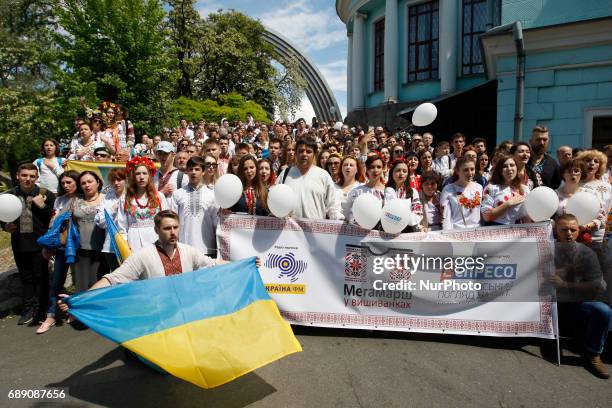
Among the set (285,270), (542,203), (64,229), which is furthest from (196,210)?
(542,203)

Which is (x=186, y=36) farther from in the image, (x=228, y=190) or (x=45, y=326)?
(x=228, y=190)

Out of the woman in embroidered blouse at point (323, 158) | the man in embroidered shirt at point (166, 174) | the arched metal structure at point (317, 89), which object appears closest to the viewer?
the man in embroidered shirt at point (166, 174)

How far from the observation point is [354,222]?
14.5ft

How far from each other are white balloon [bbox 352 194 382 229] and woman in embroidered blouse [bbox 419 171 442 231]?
3.52 ft

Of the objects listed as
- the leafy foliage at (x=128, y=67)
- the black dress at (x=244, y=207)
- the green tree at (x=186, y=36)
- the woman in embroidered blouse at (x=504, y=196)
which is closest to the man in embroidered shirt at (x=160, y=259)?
the black dress at (x=244, y=207)

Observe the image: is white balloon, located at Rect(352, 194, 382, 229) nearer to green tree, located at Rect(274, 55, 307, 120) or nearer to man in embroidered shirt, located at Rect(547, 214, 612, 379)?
man in embroidered shirt, located at Rect(547, 214, 612, 379)

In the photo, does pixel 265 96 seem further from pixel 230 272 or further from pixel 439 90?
pixel 230 272

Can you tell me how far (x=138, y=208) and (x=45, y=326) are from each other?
1.91 meters

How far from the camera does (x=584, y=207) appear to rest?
403 centimetres

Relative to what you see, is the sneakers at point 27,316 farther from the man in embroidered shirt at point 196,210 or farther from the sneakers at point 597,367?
the sneakers at point 597,367

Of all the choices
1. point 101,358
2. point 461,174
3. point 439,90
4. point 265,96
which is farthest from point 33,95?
point 461,174

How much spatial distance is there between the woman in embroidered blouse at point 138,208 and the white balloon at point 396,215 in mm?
2536

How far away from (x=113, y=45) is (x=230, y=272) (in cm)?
1232

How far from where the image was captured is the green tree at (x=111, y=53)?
12.8 metres
